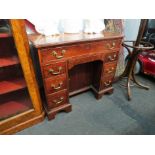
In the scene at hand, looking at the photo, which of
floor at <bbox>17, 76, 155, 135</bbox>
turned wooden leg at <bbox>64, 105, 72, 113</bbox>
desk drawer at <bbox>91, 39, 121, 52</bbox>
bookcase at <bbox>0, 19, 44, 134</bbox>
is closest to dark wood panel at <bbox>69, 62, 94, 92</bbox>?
floor at <bbox>17, 76, 155, 135</bbox>

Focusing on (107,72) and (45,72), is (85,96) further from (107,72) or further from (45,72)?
(45,72)

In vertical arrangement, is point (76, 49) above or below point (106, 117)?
above

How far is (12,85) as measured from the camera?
118cm

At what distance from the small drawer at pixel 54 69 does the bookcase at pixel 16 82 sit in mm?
130

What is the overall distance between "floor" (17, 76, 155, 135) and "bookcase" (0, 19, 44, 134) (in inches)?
6.0

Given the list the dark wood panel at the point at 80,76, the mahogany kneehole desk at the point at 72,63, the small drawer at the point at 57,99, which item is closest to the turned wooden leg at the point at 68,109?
the mahogany kneehole desk at the point at 72,63

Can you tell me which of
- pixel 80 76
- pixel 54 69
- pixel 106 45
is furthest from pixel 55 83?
pixel 106 45

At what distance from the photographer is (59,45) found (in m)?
1.02

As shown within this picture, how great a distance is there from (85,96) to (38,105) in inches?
28.5

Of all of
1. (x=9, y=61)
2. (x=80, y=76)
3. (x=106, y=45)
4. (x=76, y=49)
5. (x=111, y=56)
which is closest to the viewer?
(x=9, y=61)

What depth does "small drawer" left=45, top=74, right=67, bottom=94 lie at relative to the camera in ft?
3.84

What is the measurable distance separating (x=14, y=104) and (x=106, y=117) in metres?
1.06

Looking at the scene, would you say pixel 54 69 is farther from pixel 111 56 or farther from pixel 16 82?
pixel 111 56

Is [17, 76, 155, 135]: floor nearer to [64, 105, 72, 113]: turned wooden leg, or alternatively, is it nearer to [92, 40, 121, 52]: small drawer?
[64, 105, 72, 113]: turned wooden leg
